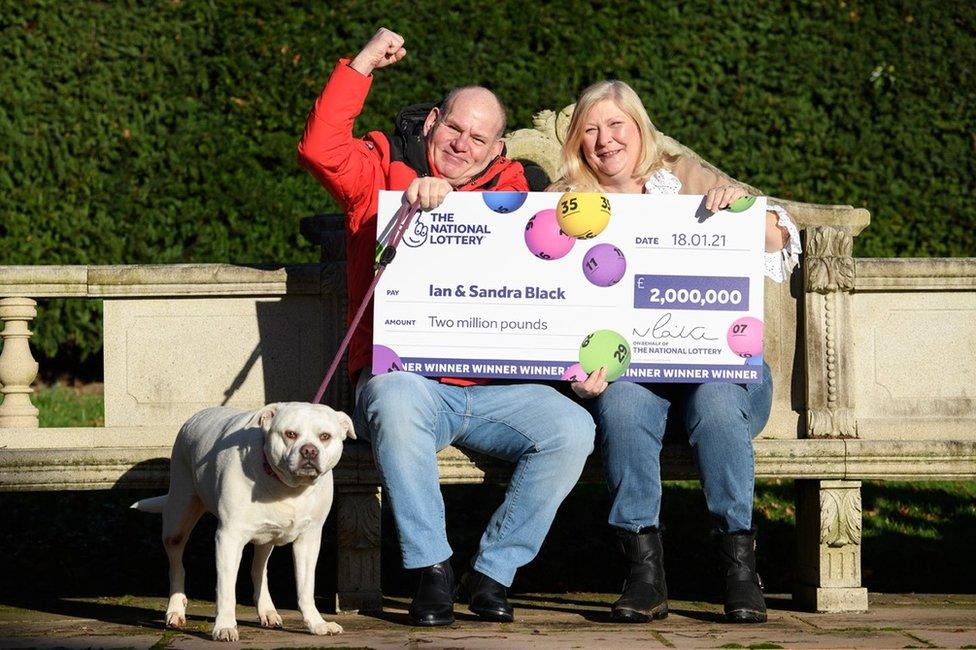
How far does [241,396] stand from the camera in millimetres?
5461

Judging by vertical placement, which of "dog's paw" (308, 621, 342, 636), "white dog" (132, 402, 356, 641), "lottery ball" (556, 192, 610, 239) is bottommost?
"dog's paw" (308, 621, 342, 636)

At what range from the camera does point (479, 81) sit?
803 centimetres

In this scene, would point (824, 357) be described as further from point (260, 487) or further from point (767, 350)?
point (260, 487)

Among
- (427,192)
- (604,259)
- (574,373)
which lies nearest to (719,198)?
(604,259)

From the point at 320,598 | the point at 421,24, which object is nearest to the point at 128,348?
the point at 320,598

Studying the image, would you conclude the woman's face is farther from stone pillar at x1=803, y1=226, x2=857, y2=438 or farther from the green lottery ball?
stone pillar at x1=803, y1=226, x2=857, y2=438

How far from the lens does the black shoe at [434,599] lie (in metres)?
4.43

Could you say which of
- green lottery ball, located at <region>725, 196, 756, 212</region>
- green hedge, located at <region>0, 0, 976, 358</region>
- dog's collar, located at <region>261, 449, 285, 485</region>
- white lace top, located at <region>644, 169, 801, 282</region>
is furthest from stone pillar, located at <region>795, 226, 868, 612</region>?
green hedge, located at <region>0, 0, 976, 358</region>

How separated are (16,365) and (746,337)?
9.11 feet

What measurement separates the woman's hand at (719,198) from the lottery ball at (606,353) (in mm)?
569

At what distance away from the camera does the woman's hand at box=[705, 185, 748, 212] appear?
4879mm

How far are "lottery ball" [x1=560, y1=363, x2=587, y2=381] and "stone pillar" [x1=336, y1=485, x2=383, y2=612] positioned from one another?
32.7 inches

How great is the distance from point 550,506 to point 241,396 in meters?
1.52
